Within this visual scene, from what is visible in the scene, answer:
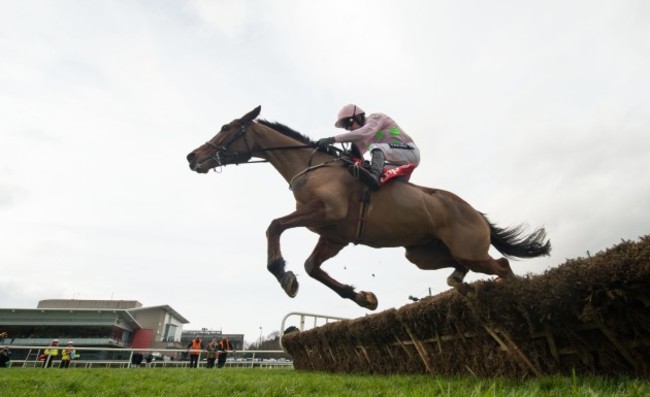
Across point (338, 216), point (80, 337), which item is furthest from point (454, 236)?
point (80, 337)

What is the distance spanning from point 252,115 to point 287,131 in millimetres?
505

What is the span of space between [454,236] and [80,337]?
Answer: 44.3 m

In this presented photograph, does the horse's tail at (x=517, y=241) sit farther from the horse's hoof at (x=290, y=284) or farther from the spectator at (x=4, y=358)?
the spectator at (x=4, y=358)

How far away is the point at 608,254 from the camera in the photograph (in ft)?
12.3

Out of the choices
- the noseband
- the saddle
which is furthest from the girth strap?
the noseband

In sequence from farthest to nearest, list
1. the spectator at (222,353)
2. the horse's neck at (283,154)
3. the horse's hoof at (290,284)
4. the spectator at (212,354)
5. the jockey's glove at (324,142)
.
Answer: the spectator at (222,353), the spectator at (212,354), the horse's neck at (283,154), the jockey's glove at (324,142), the horse's hoof at (290,284)

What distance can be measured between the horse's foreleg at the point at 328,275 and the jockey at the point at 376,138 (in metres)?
1.08

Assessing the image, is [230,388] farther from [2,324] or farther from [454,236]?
[2,324]

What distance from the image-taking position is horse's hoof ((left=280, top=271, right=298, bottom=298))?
410 centimetres

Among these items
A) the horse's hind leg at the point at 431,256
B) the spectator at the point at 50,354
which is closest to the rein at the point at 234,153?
the horse's hind leg at the point at 431,256

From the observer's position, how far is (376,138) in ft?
17.4

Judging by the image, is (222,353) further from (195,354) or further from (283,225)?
(283,225)

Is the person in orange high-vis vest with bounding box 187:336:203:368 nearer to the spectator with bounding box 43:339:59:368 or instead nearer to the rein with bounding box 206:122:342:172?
the spectator with bounding box 43:339:59:368

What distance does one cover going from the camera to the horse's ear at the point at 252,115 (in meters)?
5.64
